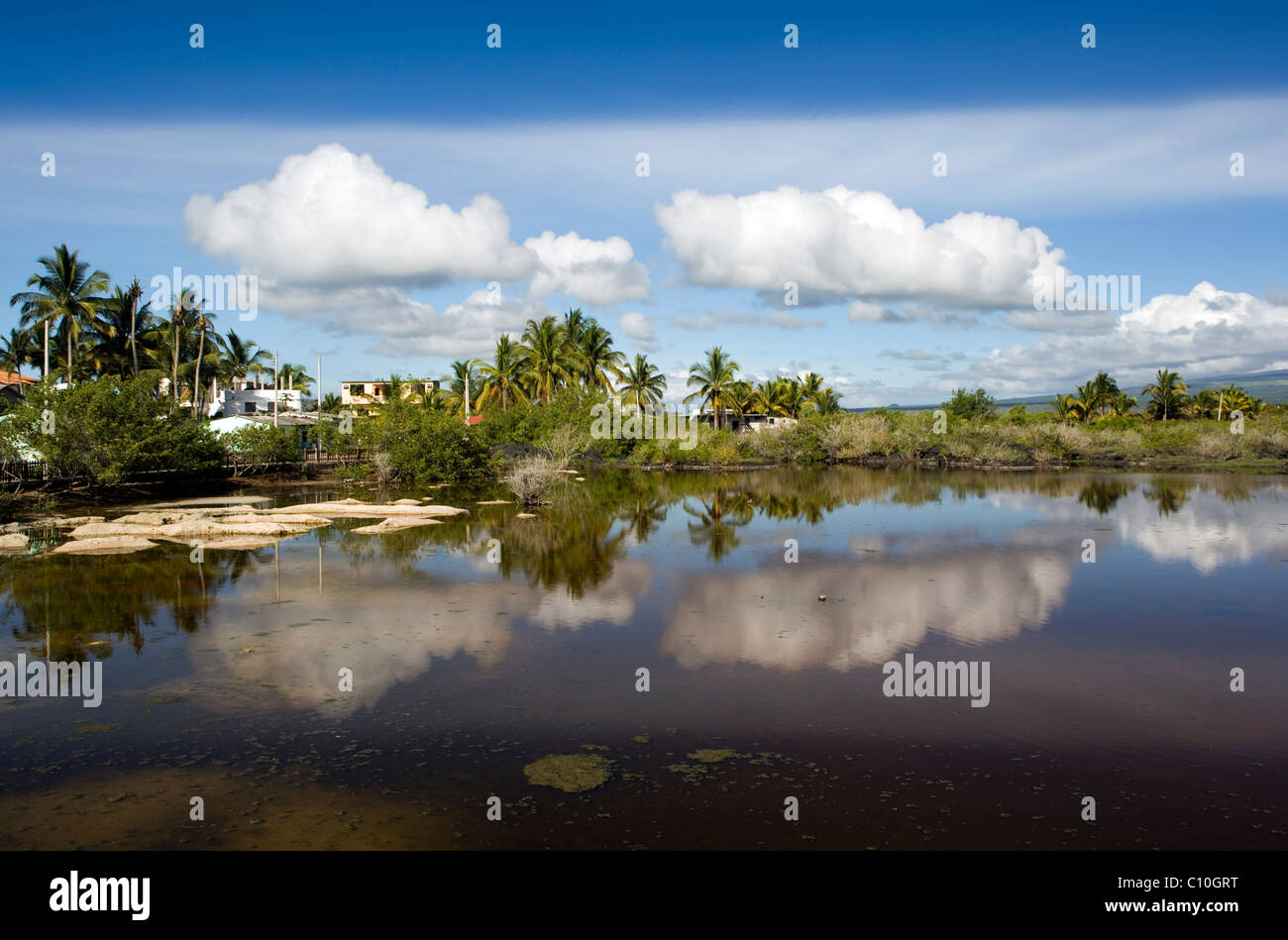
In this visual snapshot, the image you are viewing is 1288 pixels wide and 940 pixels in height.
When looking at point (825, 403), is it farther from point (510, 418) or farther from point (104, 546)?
point (104, 546)

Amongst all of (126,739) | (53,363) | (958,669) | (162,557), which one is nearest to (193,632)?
(126,739)

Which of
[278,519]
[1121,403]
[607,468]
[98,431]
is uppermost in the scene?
[1121,403]

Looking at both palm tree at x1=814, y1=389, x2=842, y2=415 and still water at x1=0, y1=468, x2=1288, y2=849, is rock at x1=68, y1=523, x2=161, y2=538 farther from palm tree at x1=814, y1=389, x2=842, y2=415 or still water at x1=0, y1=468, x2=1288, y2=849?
palm tree at x1=814, y1=389, x2=842, y2=415

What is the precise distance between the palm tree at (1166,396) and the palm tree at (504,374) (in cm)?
5515

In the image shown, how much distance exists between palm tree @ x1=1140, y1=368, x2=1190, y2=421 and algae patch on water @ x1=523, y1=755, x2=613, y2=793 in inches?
3184

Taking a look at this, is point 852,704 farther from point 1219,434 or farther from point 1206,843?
point 1219,434

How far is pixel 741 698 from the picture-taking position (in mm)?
10656

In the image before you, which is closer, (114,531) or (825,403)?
(114,531)

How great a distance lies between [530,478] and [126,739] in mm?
23106

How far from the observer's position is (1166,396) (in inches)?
2997

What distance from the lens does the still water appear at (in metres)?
7.60

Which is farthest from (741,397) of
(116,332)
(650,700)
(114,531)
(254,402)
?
(650,700)

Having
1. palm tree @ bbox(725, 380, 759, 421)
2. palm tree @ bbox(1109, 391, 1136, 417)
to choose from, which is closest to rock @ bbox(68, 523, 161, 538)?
palm tree @ bbox(725, 380, 759, 421)

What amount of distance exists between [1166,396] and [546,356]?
56.1 meters
